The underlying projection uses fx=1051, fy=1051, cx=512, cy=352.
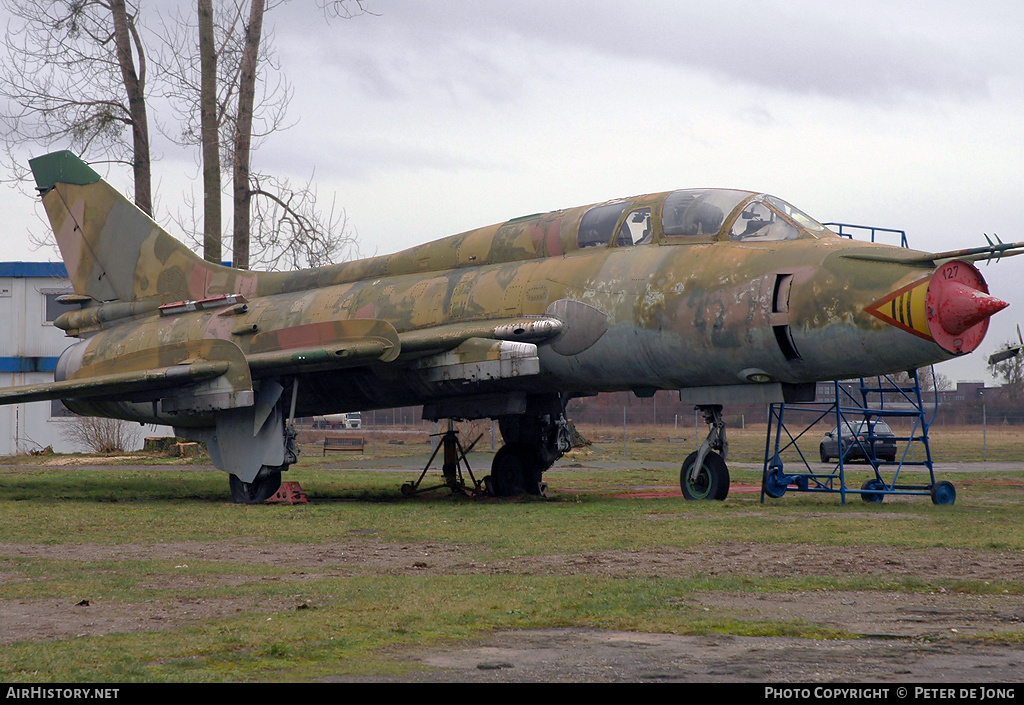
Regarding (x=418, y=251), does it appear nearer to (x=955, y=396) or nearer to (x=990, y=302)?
(x=990, y=302)

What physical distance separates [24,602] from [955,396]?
93.8 metres

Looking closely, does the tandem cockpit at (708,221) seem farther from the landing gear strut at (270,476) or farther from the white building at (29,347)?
the white building at (29,347)

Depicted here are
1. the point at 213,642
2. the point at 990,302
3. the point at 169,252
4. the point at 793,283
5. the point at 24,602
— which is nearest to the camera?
the point at 213,642

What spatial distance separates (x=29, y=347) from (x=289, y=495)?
26.7 m

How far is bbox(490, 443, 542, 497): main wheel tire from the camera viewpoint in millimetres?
17531

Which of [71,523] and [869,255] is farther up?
[869,255]

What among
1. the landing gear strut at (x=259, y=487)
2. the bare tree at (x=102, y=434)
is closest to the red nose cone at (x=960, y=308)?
the landing gear strut at (x=259, y=487)

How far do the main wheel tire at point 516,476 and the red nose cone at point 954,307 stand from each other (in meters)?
7.63

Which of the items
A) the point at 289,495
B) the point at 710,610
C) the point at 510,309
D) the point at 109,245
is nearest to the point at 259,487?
the point at 289,495

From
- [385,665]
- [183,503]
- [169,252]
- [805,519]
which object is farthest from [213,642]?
[169,252]

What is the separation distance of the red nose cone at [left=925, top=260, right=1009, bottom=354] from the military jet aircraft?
0.02 meters

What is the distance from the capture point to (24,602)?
718 cm

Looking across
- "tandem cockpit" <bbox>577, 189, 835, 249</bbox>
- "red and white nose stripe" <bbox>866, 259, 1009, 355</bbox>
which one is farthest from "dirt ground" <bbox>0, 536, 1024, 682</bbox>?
"tandem cockpit" <bbox>577, 189, 835, 249</bbox>

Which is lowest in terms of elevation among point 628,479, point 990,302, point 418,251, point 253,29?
point 628,479
